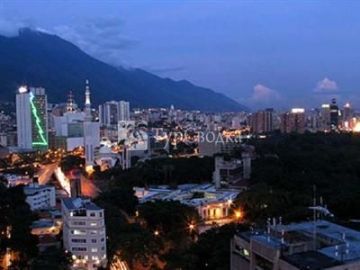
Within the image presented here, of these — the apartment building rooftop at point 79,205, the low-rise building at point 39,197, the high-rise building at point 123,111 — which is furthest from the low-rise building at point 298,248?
the high-rise building at point 123,111

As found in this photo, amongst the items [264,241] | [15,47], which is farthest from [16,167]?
[15,47]

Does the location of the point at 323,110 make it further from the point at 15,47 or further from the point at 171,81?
the point at 171,81

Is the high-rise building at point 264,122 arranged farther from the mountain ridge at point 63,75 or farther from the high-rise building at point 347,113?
the mountain ridge at point 63,75

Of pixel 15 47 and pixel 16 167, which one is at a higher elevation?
pixel 15 47

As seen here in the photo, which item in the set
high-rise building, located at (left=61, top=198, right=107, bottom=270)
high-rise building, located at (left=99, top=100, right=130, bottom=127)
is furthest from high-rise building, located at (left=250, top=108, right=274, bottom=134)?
high-rise building, located at (left=61, top=198, right=107, bottom=270)

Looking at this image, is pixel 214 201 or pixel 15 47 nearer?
pixel 214 201

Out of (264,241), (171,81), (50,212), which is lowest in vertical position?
(50,212)

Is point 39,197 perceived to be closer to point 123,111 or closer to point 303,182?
point 303,182

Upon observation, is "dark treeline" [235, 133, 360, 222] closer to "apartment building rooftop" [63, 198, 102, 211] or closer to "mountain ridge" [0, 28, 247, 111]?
"apartment building rooftop" [63, 198, 102, 211]
